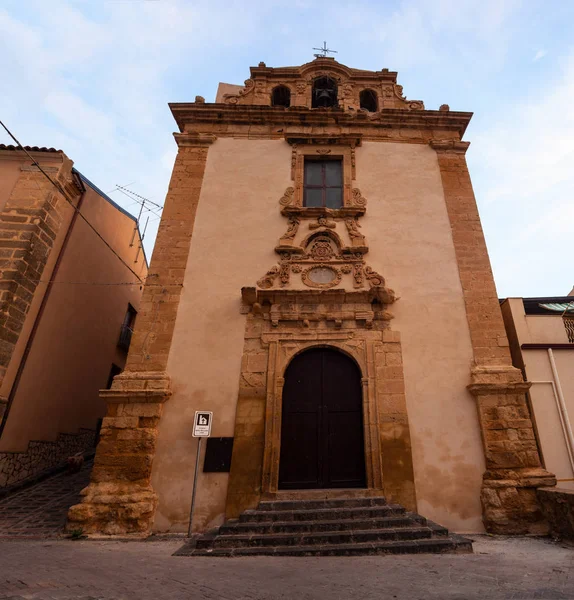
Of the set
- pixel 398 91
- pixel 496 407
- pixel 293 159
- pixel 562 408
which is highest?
pixel 398 91

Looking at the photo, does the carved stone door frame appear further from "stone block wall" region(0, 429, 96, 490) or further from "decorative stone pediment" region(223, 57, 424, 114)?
"decorative stone pediment" region(223, 57, 424, 114)

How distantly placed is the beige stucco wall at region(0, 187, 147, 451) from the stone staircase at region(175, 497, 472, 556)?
19.3 ft

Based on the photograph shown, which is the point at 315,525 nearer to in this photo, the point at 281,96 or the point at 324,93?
the point at 281,96

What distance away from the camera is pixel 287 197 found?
356 inches

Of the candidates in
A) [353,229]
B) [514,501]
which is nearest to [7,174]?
[353,229]

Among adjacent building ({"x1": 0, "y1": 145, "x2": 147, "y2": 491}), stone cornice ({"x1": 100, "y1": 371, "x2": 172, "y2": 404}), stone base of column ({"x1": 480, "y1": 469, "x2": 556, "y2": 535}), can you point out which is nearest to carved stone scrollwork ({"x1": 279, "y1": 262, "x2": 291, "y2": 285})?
stone cornice ({"x1": 100, "y1": 371, "x2": 172, "y2": 404})

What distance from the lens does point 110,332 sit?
13.0 meters

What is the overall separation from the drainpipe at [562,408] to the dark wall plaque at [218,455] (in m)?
6.11

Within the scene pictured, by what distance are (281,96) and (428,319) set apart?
811 cm

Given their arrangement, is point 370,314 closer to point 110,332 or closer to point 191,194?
point 191,194

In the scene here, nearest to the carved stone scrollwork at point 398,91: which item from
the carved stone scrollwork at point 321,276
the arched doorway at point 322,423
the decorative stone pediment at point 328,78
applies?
the decorative stone pediment at point 328,78

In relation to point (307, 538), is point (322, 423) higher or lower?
higher

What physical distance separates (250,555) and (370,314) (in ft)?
14.7

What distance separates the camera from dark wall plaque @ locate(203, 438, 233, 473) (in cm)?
647
